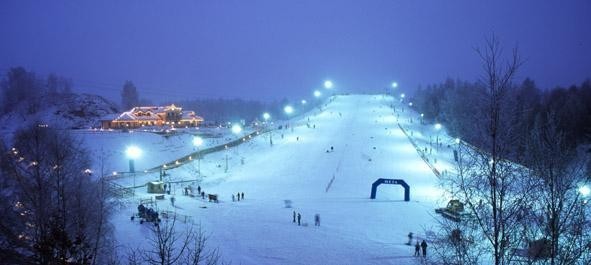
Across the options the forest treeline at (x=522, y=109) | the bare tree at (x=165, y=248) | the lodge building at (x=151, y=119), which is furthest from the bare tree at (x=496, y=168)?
the lodge building at (x=151, y=119)

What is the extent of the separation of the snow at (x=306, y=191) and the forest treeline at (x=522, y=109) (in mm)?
3058

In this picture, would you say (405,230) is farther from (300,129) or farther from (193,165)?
(300,129)

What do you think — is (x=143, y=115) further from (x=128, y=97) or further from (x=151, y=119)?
(x=128, y=97)

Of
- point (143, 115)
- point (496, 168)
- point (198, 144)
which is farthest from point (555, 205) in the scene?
point (143, 115)

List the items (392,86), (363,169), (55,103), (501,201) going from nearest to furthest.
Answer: (501,201)
(363,169)
(55,103)
(392,86)

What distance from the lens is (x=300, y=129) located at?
87.6 m

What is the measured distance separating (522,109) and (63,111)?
93.3 metres

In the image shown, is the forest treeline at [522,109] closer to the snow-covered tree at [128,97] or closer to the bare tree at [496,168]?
the bare tree at [496,168]

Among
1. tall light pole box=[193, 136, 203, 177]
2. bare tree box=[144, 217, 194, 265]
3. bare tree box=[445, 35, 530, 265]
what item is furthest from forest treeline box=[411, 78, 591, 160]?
tall light pole box=[193, 136, 203, 177]

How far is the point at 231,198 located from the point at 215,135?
116 feet

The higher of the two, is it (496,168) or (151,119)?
(151,119)

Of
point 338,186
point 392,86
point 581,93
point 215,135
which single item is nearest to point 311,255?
point 338,186

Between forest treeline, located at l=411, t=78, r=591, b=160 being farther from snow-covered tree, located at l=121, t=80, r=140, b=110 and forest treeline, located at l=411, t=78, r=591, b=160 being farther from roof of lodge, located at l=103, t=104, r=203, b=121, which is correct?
snow-covered tree, located at l=121, t=80, r=140, b=110

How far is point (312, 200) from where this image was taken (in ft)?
126
